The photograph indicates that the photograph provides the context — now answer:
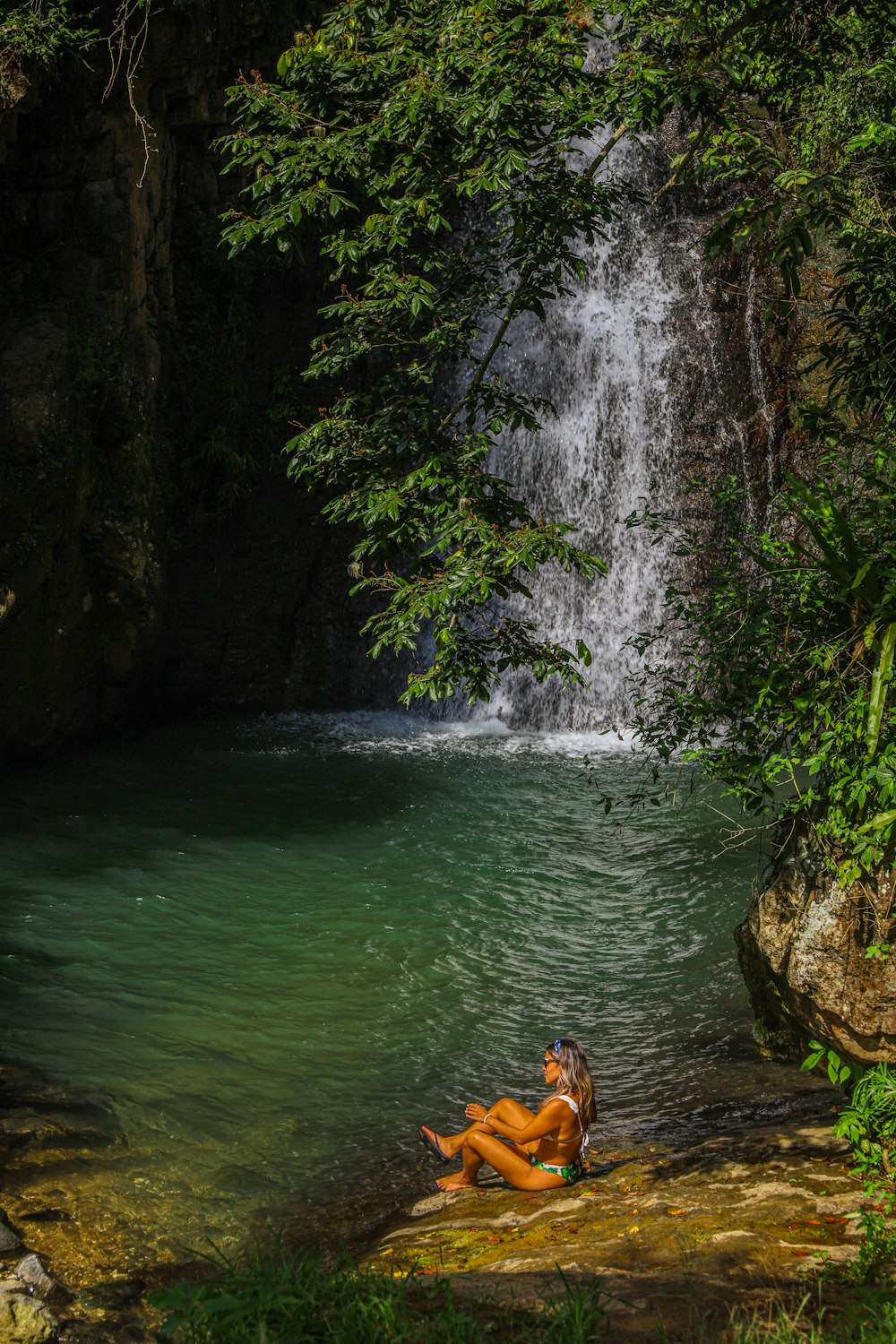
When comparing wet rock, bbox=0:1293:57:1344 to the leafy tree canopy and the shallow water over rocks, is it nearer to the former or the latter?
the shallow water over rocks

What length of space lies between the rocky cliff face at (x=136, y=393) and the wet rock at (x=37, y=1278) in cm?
820

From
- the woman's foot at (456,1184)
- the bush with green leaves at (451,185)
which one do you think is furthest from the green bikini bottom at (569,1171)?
the bush with green leaves at (451,185)

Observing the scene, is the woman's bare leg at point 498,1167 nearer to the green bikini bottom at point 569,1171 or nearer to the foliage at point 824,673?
the green bikini bottom at point 569,1171

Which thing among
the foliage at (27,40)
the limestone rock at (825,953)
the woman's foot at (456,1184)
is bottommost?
the woman's foot at (456,1184)

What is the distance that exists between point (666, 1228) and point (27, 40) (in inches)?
434

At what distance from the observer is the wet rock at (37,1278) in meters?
4.43

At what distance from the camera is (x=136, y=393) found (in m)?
13.4

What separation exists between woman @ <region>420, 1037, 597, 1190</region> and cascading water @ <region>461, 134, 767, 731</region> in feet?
35.2

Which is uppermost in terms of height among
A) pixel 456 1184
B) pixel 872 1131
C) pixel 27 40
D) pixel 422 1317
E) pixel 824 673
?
pixel 27 40

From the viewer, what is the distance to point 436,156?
6.68 metres

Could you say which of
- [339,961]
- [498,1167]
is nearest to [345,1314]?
[498,1167]

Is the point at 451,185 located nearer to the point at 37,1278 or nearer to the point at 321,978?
the point at 321,978

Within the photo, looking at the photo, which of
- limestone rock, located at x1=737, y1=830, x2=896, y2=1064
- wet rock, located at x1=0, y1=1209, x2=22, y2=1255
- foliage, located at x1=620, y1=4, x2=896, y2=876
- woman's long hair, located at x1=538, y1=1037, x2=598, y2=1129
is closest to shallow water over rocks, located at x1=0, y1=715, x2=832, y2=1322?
wet rock, located at x1=0, y1=1209, x2=22, y2=1255

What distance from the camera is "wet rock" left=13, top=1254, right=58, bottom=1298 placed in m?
4.43
